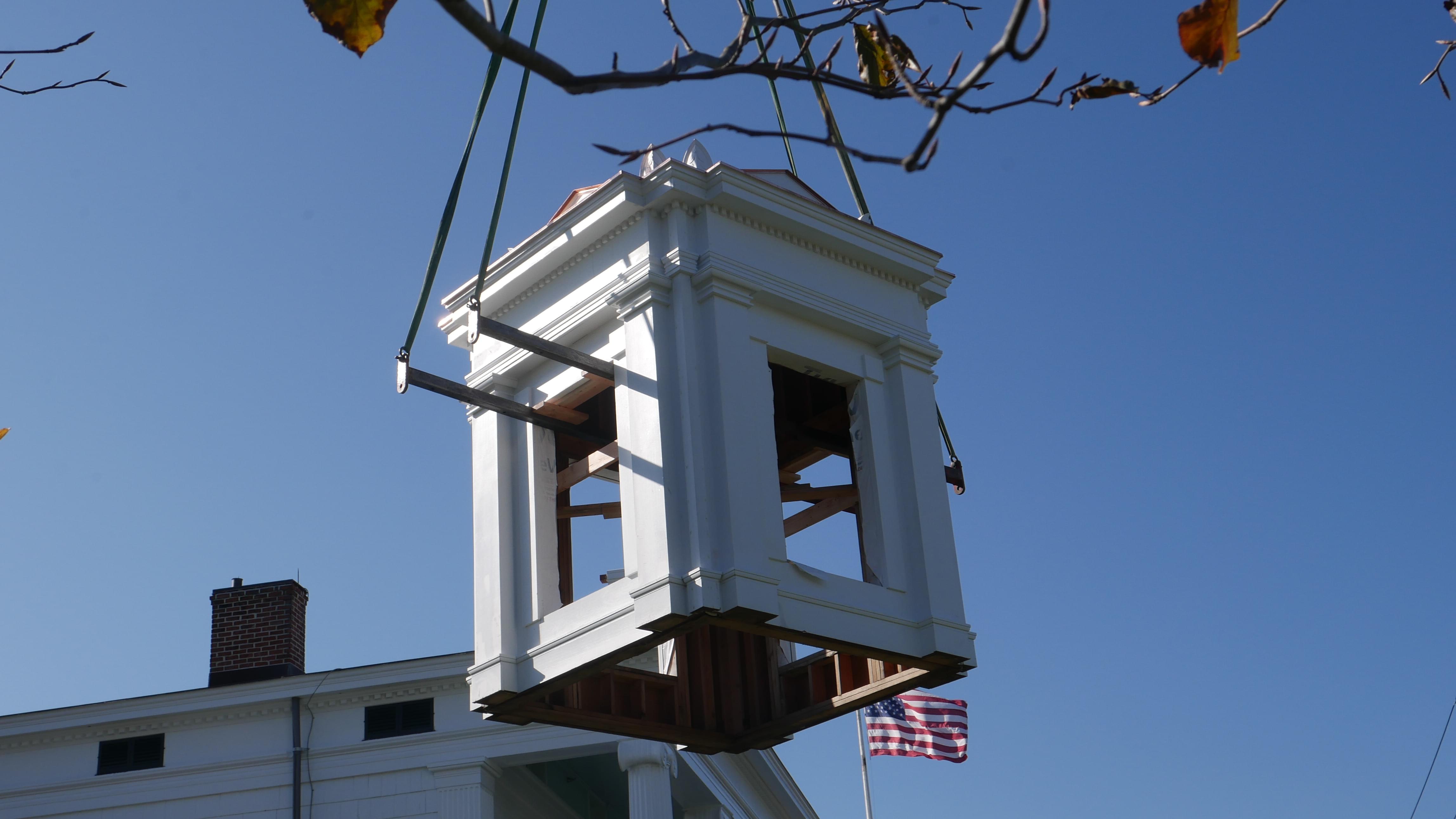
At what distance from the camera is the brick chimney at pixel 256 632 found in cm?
2683

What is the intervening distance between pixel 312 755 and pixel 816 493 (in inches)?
634

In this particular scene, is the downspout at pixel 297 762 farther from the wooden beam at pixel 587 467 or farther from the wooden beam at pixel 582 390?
the wooden beam at pixel 582 390

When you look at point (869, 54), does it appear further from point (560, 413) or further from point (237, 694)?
point (237, 694)

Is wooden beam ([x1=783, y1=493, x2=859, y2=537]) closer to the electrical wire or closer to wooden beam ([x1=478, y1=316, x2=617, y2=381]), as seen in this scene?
wooden beam ([x1=478, y1=316, x2=617, y2=381])

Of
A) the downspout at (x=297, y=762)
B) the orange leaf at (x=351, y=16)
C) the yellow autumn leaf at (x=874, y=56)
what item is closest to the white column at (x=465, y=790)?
the downspout at (x=297, y=762)

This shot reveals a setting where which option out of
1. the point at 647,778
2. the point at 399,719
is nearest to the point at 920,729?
the point at 647,778

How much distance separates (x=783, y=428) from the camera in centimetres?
1111

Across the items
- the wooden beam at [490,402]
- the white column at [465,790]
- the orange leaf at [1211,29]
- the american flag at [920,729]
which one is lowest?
the orange leaf at [1211,29]

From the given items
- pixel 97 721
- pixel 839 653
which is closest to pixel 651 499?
pixel 839 653

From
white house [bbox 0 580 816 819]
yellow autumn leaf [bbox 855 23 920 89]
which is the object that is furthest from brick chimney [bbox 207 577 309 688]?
yellow autumn leaf [bbox 855 23 920 89]

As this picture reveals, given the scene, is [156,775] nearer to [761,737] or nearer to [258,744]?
[258,744]

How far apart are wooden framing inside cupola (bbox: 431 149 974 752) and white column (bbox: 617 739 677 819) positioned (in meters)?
12.5

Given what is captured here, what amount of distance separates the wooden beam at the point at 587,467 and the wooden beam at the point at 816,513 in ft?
4.22

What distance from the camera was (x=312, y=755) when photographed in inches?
974
